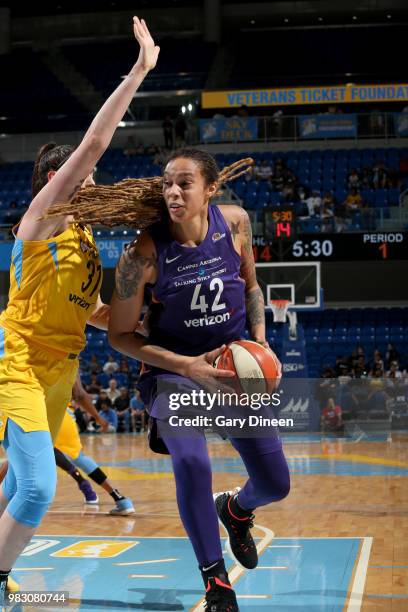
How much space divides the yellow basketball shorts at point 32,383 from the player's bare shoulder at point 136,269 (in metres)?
0.61

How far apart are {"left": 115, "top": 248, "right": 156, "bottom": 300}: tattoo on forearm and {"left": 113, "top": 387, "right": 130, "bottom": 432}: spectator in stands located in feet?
56.3

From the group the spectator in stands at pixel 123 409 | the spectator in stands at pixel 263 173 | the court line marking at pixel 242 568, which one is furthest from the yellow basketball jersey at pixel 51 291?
the spectator in stands at pixel 263 173

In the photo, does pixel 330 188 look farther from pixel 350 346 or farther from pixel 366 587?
pixel 366 587

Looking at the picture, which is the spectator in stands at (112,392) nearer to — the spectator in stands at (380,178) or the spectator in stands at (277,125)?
the spectator in stands at (277,125)

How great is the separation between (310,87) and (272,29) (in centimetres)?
453

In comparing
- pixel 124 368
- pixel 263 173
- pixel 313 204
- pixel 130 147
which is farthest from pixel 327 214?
pixel 130 147

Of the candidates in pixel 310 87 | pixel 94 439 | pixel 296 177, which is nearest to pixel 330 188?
pixel 296 177

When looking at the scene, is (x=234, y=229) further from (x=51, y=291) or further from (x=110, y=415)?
(x=110, y=415)

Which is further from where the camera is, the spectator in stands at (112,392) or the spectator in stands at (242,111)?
the spectator in stands at (242,111)

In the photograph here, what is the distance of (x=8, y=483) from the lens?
15.1 feet

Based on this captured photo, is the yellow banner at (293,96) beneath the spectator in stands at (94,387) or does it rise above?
above

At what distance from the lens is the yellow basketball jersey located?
14.8 ft

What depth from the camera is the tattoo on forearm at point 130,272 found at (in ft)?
13.9

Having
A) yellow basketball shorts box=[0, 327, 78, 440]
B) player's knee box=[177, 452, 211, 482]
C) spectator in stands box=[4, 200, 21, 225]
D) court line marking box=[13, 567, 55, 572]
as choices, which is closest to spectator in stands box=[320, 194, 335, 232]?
spectator in stands box=[4, 200, 21, 225]
